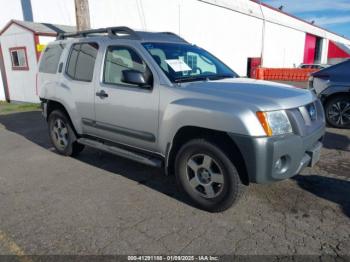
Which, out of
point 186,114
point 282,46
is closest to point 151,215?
point 186,114

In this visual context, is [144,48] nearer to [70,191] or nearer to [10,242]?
[70,191]

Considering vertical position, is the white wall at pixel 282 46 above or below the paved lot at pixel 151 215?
above

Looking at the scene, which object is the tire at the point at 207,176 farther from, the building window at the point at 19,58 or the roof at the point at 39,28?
the building window at the point at 19,58

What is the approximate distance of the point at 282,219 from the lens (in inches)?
131

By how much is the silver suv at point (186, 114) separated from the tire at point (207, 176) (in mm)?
11

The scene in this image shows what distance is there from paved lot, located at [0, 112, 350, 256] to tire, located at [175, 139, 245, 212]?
0.17 meters

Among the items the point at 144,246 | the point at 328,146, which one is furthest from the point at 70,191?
the point at 328,146

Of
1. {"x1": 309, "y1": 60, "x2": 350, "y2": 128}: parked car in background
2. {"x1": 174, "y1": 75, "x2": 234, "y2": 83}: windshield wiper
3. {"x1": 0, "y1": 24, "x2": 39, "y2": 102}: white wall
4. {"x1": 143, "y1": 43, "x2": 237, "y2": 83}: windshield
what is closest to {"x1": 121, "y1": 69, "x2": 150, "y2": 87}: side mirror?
{"x1": 143, "y1": 43, "x2": 237, "y2": 83}: windshield

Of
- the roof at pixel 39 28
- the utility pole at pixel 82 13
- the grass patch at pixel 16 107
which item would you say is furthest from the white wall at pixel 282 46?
the grass patch at pixel 16 107

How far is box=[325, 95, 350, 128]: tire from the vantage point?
701 centimetres

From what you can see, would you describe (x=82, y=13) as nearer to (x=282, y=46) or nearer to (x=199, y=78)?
(x=199, y=78)

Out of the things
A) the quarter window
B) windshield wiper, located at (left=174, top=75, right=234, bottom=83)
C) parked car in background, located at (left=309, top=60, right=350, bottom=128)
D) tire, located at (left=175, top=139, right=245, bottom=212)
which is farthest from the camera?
parked car in background, located at (left=309, top=60, right=350, bottom=128)

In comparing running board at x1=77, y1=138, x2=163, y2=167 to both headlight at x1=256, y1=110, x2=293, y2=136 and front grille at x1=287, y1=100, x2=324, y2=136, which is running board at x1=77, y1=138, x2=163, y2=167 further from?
front grille at x1=287, y1=100, x2=324, y2=136

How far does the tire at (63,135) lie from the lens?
5293mm
